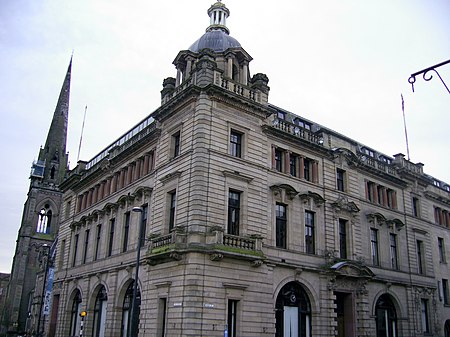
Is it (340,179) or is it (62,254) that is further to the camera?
(62,254)

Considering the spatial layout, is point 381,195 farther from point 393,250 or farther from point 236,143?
point 236,143

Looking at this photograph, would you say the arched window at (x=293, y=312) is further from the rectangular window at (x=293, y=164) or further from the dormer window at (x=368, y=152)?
the dormer window at (x=368, y=152)

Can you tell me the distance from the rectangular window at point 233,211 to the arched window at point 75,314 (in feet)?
69.6

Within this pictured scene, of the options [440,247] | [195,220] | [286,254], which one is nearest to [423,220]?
[440,247]

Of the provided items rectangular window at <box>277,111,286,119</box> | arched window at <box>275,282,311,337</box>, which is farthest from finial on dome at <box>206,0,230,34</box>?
arched window at <box>275,282,311,337</box>

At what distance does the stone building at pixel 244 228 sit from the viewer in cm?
2736

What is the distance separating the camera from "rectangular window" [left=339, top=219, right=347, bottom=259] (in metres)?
35.3

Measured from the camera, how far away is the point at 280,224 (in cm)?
3164

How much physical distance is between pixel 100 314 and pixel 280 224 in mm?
17624

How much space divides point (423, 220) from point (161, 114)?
90.4 ft

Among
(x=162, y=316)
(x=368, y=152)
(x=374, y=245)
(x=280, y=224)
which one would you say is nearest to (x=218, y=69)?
(x=280, y=224)

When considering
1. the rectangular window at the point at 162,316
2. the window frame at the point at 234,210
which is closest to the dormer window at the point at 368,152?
the window frame at the point at 234,210

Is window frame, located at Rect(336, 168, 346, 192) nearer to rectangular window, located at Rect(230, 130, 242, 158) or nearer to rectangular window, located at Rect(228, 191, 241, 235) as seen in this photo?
rectangular window, located at Rect(230, 130, 242, 158)

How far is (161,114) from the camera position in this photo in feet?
110
